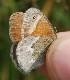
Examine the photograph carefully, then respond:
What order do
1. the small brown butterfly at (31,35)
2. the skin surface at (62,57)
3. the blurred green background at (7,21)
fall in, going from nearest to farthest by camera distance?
the skin surface at (62,57) → the small brown butterfly at (31,35) → the blurred green background at (7,21)

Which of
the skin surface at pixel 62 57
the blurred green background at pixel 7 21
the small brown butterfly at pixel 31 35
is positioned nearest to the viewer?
the skin surface at pixel 62 57

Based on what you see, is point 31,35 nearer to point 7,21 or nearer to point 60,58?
point 60,58

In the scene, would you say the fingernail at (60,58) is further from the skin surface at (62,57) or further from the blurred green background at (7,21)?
the blurred green background at (7,21)

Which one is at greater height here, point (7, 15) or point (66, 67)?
point (7, 15)

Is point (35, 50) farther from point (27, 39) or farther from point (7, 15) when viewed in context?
point (7, 15)

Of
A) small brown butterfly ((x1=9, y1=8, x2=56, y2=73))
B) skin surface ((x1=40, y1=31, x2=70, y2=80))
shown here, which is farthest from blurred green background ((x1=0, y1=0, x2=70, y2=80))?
skin surface ((x1=40, y1=31, x2=70, y2=80))

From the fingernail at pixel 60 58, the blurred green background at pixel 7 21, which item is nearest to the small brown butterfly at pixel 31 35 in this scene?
the fingernail at pixel 60 58

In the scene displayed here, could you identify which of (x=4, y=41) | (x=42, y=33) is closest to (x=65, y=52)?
(x=42, y=33)
